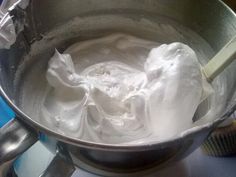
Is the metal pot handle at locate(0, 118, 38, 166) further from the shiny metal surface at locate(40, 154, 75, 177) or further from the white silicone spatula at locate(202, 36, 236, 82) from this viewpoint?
the white silicone spatula at locate(202, 36, 236, 82)

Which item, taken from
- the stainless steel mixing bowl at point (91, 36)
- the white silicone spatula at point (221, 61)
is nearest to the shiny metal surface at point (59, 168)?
the stainless steel mixing bowl at point (91, 36)

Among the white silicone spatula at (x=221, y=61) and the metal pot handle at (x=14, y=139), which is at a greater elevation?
the white silicone spatula at (x=221, y=61)

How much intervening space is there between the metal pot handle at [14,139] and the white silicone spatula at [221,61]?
0.27 meters

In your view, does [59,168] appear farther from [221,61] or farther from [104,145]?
[221,61]

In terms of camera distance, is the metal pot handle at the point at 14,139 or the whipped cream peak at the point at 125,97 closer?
the metal pot handle at the point at 14,139

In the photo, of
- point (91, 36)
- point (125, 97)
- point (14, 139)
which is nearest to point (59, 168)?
point (14, 139)

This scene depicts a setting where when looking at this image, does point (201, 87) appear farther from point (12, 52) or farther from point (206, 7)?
point (12, 52)

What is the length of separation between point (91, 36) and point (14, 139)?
0.33 m

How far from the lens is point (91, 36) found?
0.68 m

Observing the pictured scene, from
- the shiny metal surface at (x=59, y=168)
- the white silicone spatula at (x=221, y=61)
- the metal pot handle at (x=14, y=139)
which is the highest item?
the white silicone spatula at (x=221, y=61)

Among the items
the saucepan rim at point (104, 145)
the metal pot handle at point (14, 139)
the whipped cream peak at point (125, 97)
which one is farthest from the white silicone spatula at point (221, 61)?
the metal pot handle at point (14, 139)

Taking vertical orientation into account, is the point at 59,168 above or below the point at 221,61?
below

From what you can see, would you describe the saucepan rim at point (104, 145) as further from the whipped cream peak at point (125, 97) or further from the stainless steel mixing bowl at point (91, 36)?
the whipped cream peak at point (125, 97)

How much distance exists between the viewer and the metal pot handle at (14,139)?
1.27 feet
